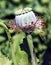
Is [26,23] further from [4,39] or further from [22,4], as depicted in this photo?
[22,4]

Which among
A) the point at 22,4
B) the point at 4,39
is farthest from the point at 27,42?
the point at 22,4

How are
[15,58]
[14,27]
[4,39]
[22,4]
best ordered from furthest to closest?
[22,4], [4,39], [14,27], [15,58]

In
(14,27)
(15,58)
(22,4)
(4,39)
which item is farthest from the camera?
(22,4)

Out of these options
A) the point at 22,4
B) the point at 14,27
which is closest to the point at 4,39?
the point at 22,4

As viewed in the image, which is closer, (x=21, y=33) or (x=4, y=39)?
(x=21, y=33)

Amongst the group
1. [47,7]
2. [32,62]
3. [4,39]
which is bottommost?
[4,39]

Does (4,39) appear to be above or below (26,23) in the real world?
below
